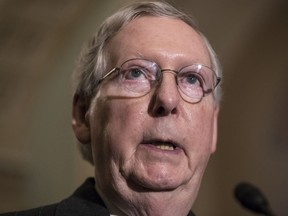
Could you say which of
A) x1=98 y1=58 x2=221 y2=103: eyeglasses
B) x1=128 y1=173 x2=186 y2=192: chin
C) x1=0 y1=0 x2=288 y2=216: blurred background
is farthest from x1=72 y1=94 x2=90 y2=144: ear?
x1=0 y1=0 x2=288 y2=216: blurred background

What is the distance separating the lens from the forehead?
156cm

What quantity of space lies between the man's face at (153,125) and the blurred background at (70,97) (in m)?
1.34

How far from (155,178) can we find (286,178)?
2129 mm

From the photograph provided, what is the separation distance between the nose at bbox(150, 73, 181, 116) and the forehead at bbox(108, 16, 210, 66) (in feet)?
0.23

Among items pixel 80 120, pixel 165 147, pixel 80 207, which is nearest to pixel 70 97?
pixel 80 120

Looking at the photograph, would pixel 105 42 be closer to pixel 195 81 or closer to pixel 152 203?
pixel 195 81

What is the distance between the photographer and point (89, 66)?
171 centimetres

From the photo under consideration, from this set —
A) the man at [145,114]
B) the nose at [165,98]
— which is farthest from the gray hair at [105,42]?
the nose at [165,98]

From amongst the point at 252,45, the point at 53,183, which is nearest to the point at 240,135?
the point at 252,45

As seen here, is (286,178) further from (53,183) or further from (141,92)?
(141,92)

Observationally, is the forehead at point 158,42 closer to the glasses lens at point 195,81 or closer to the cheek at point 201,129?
the glasses lens at point 195,81

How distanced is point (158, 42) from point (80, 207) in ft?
1.76

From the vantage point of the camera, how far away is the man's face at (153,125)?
147 cm

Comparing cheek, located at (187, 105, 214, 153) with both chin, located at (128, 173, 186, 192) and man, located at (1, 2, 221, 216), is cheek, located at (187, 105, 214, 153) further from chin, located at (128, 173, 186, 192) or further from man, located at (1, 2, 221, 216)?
chin, located at (128, 173, 186, 192)
